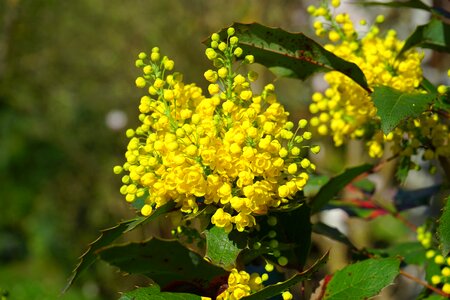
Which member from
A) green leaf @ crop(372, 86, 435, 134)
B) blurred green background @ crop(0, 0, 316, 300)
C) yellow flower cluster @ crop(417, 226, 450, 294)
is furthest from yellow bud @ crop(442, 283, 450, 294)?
blurred green background @ crop(0, 0, 316, 300)

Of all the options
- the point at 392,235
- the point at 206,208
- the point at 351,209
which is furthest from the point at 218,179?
the point at 392,235

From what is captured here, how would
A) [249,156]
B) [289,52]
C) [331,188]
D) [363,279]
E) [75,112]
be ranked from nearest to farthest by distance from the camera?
1. [249,156]
2. [363,279]
3. [289,52]
4. [331,188]
5. [75,112]

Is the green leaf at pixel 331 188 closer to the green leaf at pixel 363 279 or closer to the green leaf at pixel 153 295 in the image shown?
the green leaf at pixel 363 279

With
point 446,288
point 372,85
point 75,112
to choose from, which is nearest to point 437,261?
point 446,288

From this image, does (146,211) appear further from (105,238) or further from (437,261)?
(437,261)

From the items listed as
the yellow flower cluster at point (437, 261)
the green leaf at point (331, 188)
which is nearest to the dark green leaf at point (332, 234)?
the green leaf at point (331, 188)

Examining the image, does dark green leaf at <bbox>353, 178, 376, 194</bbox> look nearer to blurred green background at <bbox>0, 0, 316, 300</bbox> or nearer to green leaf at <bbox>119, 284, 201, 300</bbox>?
green leaf at <bbox>119, 284, 201, 300</bbox>

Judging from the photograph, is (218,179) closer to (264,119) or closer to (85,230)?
(264,119)

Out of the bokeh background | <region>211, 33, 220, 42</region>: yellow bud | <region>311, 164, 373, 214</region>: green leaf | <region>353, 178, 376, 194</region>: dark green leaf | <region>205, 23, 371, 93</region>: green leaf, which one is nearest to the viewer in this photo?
<region>211, 33, 220, 42</region>: yellow bud
